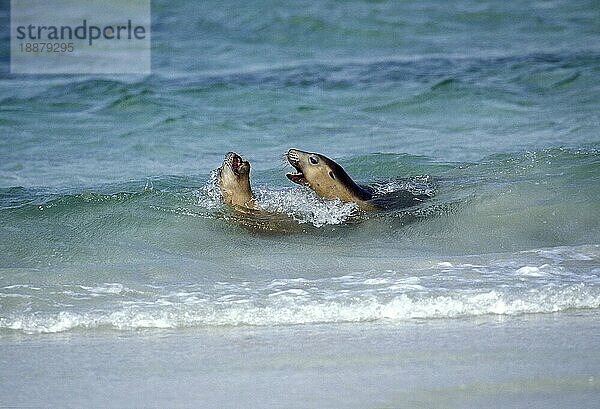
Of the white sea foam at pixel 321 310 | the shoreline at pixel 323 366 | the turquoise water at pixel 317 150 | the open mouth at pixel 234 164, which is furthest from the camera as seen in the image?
the open mouth at pixel 234 164

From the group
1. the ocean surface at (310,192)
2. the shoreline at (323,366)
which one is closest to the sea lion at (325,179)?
the ocean surface at (310,192)

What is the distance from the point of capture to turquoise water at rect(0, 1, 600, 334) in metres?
4.63

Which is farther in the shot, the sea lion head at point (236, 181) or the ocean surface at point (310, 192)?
the sea lion head at point (236, 181)

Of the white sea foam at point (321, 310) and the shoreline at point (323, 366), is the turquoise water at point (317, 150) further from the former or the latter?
the shoreline at point (323, 366)

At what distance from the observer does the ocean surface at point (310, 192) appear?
4426 mm

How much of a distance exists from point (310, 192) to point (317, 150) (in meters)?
2.67

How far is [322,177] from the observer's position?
244 inches

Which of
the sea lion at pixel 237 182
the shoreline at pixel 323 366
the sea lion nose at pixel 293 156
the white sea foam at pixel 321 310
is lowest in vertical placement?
the shoreline at pixel 323 366

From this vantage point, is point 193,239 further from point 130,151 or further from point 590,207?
point 130,151

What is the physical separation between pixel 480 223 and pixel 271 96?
5.24m

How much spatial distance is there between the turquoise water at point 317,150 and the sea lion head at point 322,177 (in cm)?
9

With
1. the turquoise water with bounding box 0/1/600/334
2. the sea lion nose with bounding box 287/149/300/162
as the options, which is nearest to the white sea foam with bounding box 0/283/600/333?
the turquoise water with bounding box 0/1/600/334

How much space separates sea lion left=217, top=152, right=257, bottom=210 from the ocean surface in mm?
124

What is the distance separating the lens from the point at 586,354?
146 inches
